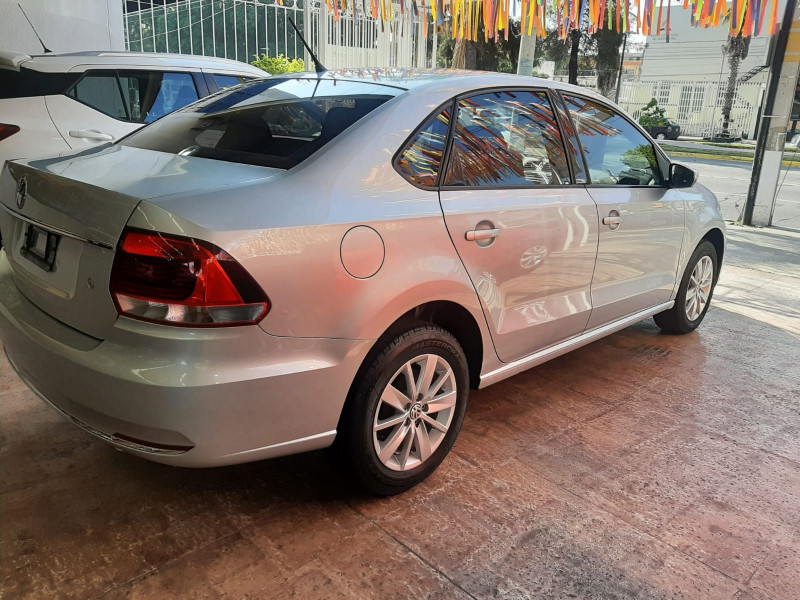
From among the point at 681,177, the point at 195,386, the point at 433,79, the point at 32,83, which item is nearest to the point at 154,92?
the point at 32,83

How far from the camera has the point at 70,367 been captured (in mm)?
2074

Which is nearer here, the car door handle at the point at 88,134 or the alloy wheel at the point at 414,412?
the alloy wheel at the point at 414,412

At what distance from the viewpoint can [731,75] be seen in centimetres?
3275

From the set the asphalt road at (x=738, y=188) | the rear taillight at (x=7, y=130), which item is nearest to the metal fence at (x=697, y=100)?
the asphalt road at (x=738, y=188)

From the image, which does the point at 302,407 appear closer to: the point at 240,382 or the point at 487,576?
the point at 240,382

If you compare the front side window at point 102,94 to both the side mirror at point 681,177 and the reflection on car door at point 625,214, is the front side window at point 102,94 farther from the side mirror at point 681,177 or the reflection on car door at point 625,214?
the side mirror at point 681,177

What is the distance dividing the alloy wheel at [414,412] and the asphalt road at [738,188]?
831 centimetres

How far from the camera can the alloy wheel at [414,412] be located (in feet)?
8.12

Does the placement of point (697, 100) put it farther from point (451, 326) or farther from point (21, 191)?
point (21, 191)

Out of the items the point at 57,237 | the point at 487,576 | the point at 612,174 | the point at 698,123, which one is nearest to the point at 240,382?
the point at 57,237

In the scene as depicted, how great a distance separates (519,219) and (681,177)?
1700mm

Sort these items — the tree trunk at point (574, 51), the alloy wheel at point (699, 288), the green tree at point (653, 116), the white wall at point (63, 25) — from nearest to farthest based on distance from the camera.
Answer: the alloy wheel at point (699, 288), the white wall at point (63, 25), the tree trunk at point (574, 51), the green tree at point (653, 116)

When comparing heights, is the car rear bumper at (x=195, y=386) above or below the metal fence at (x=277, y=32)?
below

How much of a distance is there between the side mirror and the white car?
3.92 metres
